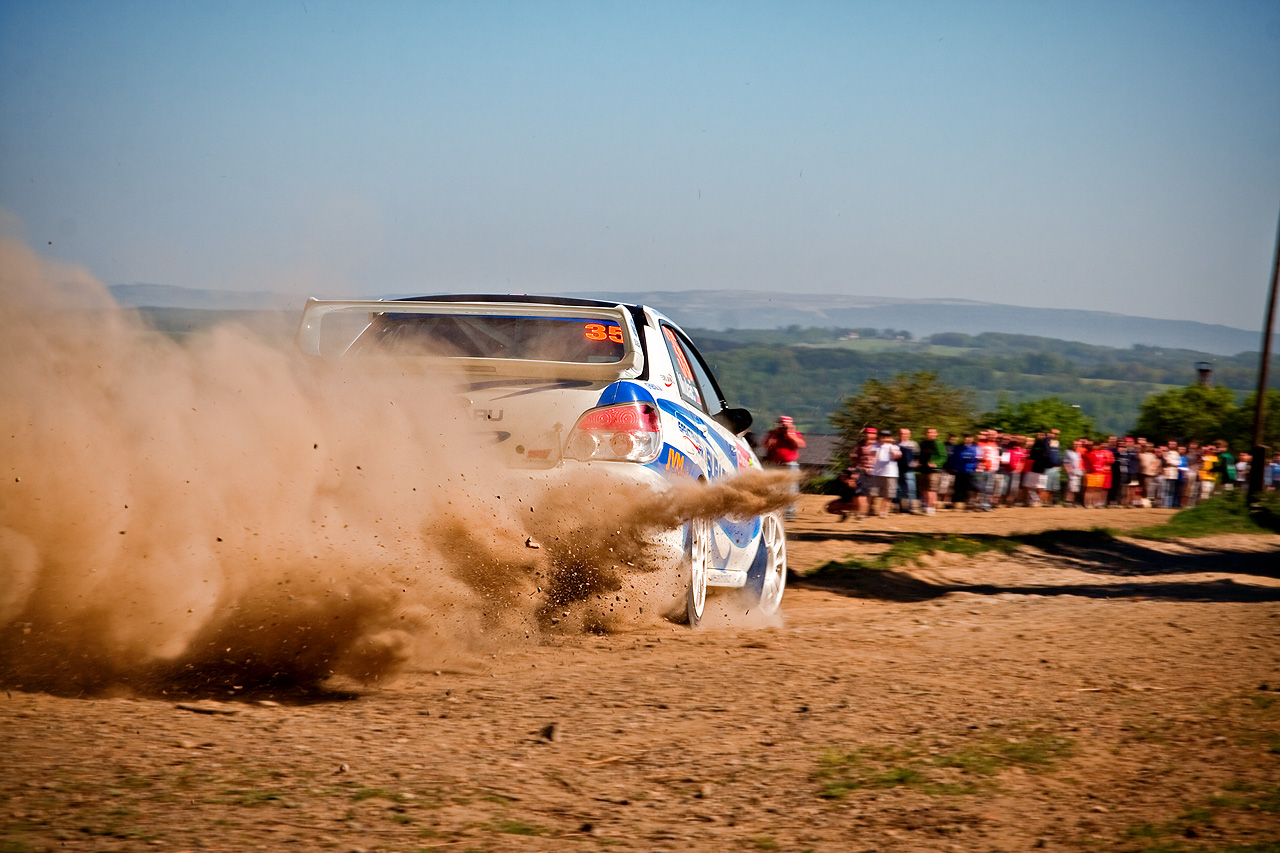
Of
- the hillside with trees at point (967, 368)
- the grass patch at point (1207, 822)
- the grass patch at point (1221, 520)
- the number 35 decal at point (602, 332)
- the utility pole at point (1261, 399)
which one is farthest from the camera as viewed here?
the hillside with trees at point (967, 368)

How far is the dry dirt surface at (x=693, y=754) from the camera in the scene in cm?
317

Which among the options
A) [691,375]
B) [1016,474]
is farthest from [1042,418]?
[691,375]

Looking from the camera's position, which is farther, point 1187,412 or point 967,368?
point 967,368

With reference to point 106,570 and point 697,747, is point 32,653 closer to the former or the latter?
point 106,570

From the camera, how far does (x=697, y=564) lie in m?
5.95

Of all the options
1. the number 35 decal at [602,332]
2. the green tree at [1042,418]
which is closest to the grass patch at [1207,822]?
the number 35 decal at [602,332]

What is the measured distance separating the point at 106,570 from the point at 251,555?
0.51 meters

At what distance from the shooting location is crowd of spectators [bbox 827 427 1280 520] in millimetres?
17891

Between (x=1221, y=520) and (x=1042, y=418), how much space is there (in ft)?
76.3

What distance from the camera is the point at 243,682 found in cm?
462

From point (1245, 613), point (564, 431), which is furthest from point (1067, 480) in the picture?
point (564, 431)

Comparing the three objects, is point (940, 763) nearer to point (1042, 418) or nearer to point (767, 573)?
point (767, 573)

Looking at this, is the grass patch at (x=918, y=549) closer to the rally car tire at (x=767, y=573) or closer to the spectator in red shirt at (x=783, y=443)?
the spectator in red shirt at (x=783, y=443)

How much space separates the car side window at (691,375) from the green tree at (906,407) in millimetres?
24150
